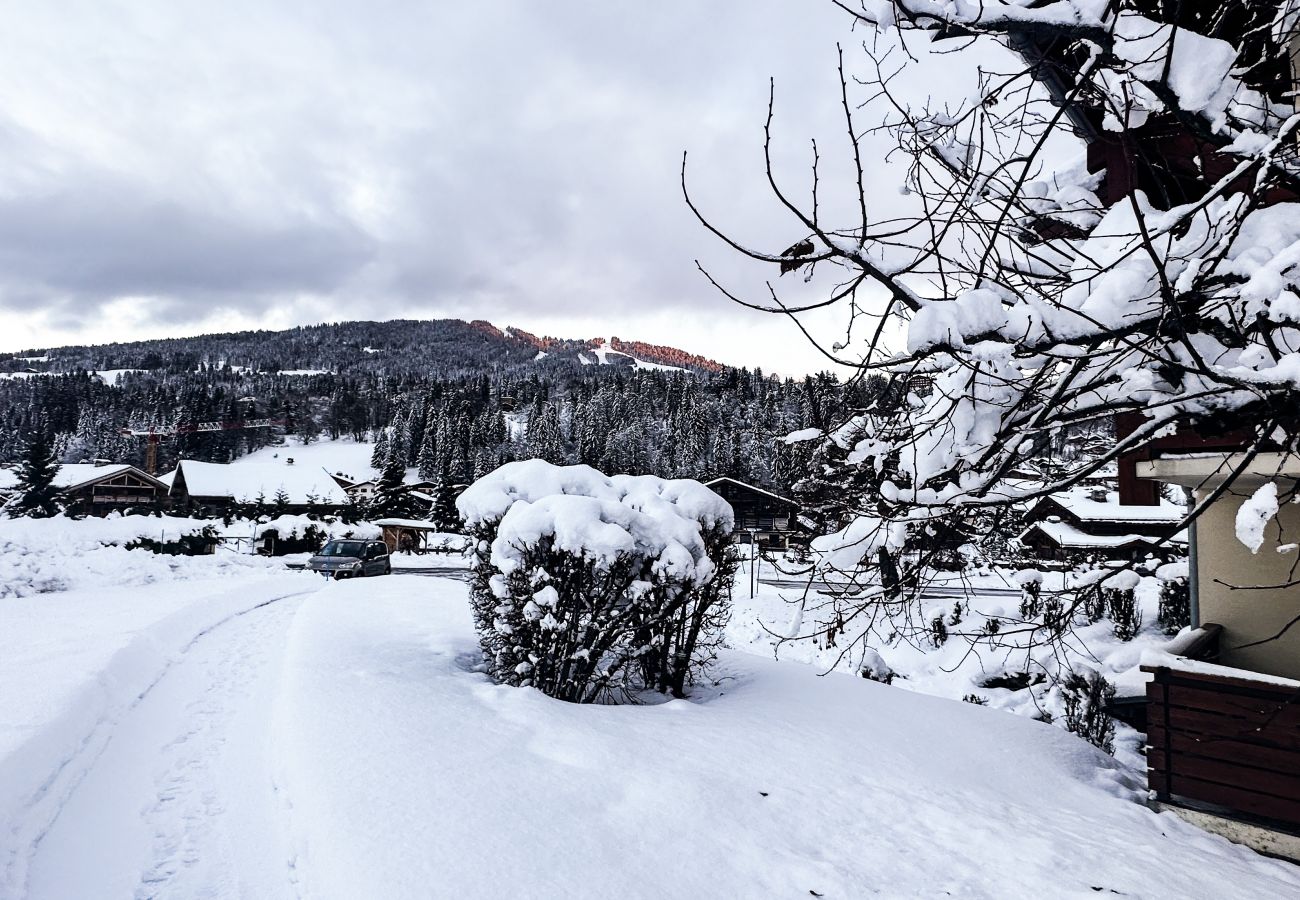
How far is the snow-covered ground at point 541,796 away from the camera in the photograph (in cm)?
358

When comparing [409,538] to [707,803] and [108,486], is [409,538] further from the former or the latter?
[707,803]

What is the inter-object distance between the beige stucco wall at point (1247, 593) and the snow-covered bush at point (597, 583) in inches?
204

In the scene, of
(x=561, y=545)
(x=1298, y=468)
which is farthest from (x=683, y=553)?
(x=1298, y=468)

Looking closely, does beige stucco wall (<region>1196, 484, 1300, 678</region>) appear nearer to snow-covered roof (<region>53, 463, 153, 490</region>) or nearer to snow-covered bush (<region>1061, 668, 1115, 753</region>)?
snow-covered bush (<region>1061, 668, 1115, 753</region>)

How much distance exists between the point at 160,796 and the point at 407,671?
110 inches

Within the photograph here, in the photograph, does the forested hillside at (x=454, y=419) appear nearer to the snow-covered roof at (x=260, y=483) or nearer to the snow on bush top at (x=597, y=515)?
the snow-covered roof at (x=260, y=483)

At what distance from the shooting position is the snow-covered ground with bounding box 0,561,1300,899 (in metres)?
3.58

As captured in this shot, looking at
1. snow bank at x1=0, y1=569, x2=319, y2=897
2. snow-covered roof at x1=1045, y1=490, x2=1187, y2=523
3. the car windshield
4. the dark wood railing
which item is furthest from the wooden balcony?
snow-covered roof at x1=1045, y1=490, x2=1187, y2=523

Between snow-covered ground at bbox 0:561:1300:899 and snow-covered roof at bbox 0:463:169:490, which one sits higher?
snow-covered roof at bbox 0:463:169:490

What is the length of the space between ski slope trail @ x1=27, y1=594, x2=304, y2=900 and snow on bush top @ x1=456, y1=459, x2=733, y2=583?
9.13 feet

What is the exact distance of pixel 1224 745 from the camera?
5.06 m

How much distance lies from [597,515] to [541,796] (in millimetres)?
3186

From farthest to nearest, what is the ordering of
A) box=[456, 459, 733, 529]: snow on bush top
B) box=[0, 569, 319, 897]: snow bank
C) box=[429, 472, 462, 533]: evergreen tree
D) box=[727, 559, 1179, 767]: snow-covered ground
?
box=[429, 472, 462, 533]: evergreen tree → box=[456, 459, 733, 529]: snow on bush top → box=[727, 559, 1179, 767]: snow-covered ground → box=[0, 569, 319, 897]: snow bank

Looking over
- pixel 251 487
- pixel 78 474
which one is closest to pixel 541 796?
pixel 251 487
